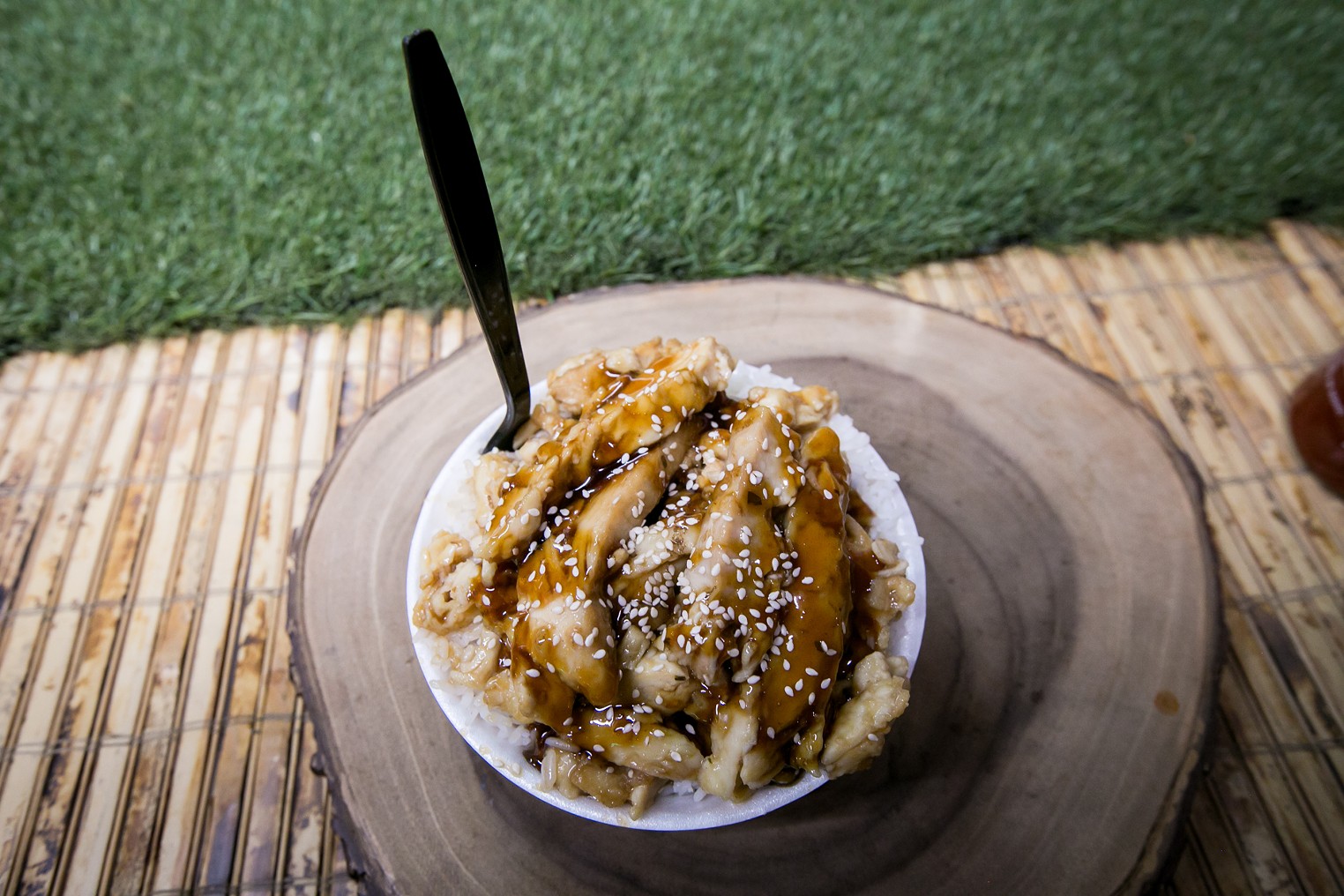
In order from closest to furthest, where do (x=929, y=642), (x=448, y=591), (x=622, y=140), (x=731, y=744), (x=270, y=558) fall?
(x=731, y=744), (x=448, y=591), (x=929, y=642), (x=270, y=558), (x=622, y=140)

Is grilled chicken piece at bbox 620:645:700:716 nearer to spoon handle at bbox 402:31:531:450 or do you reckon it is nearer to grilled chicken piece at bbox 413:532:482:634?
grilled chicken piece at bbox 413:532:482:634

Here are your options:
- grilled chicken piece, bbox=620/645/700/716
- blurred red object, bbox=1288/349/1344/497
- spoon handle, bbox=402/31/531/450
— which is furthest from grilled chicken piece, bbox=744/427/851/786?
blurred red object, bbox=1288/349/1344/497

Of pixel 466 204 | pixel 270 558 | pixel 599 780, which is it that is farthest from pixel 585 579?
pixel 270 558

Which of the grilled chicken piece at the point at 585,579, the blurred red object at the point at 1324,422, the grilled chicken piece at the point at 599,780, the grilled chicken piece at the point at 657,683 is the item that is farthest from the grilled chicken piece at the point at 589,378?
the blurred red object at the point at 1324,422

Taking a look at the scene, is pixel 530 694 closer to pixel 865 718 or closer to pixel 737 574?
pixel 737 574

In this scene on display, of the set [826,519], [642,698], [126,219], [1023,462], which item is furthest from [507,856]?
[126,219]
